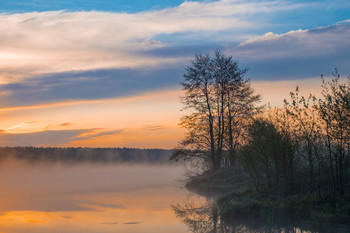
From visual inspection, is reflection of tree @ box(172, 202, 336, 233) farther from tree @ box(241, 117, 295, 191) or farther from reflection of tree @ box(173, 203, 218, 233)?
tree @ box(241, 117, 295, 191)

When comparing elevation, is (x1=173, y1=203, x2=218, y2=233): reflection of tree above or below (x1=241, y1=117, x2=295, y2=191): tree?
below

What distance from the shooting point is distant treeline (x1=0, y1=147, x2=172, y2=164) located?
160 m

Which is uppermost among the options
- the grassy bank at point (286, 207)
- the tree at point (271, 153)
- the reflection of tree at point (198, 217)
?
the tree at point (271, 153)

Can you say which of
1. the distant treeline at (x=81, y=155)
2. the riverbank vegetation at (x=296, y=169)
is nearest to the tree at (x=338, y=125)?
the riverbank vegetation at (x=296, y=169)

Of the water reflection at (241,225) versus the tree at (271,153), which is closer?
the water reflection at (241,225)

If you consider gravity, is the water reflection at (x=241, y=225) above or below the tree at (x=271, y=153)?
below

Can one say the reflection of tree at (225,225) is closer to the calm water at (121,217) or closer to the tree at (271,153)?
the calm water at (121,217)

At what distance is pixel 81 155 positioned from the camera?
174 meters

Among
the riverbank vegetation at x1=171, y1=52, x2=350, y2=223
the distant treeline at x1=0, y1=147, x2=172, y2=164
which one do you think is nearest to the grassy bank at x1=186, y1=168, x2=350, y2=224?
the riverbank vegetation at x1=171, y1=52, x2=350, y2=223

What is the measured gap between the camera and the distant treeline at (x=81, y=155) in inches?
6304

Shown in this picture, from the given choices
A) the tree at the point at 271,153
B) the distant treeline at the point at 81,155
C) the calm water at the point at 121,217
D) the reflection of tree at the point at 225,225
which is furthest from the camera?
the distant treeline at the point at 81,155

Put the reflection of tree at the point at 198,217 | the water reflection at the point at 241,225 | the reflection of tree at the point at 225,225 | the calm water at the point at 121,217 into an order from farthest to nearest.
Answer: the reflection of tree at the point at 198,217 → the calm water at the point at 121,217 → the reflection of tree at the point at 225,225 → the water reflection at the point at 241,225

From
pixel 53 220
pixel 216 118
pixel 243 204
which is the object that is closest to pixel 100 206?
pixel 53 220

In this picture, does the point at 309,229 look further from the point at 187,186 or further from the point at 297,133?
the point at 187,186
